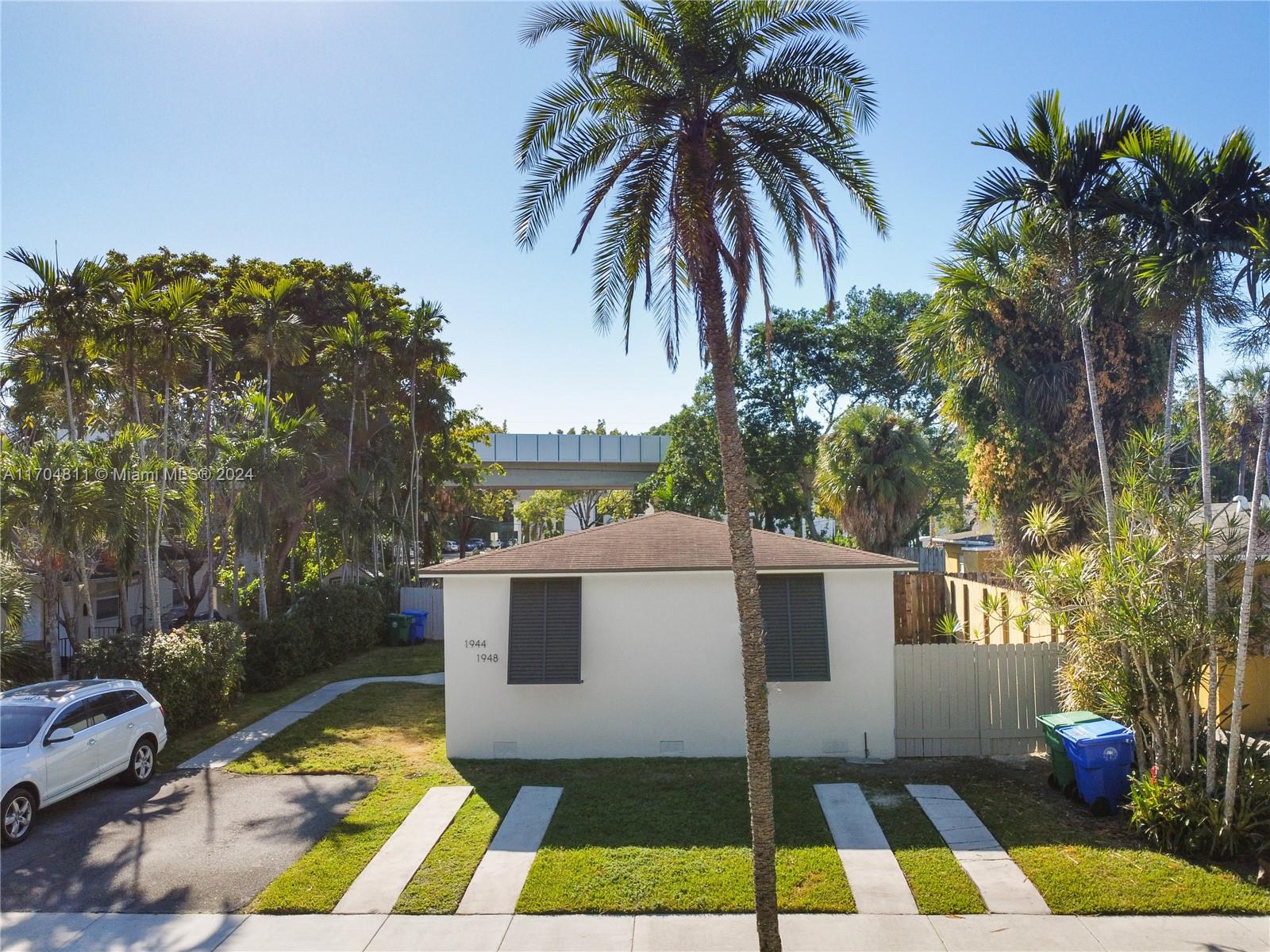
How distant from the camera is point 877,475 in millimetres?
26266

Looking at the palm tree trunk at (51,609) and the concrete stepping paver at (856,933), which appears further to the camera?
the palm tree trunk at (51,609)

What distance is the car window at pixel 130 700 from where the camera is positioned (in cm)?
1206

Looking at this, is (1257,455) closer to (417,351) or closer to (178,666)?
(178,666)

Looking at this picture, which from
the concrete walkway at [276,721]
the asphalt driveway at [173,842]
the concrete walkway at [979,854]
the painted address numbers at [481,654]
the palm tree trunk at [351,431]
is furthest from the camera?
the palm tree trunk at [351,431]

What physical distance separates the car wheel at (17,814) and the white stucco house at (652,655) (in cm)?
522

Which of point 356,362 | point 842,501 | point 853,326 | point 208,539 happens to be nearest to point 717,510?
point 853,326

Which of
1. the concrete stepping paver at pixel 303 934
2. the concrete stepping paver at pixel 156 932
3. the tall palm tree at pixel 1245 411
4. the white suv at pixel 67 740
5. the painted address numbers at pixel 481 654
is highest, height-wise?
the tall palm tree at pixel 1245 411

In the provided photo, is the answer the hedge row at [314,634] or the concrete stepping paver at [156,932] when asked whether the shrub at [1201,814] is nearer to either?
the concrete stepping paver at [156,932]

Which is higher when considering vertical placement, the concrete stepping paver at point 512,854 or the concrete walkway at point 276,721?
the concrete walkway at point 276,721

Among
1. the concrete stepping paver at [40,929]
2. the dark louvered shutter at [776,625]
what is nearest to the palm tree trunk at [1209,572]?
the dark louvered shutter at [776,625]

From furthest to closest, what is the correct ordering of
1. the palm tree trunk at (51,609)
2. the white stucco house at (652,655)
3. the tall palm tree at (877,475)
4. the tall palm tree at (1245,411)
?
the tall palm tree at (1245,411) < the tall palm tree at (877,475) < the palm tree trunk at (51,609) < the white stucco house at (652,655)

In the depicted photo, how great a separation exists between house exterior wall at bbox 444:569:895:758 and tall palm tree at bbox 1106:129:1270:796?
14.9 ft

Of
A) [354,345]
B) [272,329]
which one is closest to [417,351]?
[354,345]

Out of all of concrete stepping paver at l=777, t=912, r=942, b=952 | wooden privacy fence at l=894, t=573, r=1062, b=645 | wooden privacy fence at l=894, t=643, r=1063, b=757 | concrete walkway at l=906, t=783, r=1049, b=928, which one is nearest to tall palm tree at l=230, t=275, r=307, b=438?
wooden privacy fence at l=894, t=573, r=1062, b=645
